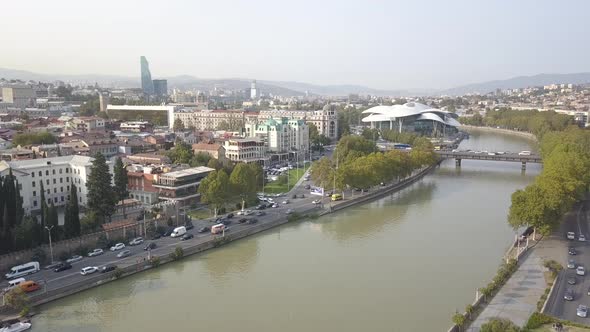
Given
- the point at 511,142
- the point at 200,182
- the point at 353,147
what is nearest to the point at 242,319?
the point at 200,182

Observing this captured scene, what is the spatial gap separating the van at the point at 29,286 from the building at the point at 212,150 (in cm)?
923

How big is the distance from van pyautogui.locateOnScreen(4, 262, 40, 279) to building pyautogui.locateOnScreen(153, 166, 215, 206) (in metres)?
3.94

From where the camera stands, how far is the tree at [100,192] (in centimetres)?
945

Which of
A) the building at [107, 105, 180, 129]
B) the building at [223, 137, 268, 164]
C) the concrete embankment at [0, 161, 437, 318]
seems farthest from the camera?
the building at [107, 105, 180, 129]

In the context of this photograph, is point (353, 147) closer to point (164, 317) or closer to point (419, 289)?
point (419, 289)

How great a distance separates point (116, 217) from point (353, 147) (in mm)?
11029

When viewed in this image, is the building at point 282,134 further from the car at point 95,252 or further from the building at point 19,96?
A: the building at point 19,96

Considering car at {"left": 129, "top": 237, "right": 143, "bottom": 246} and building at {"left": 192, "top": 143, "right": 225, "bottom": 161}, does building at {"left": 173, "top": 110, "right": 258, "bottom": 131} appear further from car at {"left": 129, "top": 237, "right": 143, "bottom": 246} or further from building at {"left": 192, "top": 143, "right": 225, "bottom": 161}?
car at {"left": 129, "top": 237, "right": 143, "bottom": 246}

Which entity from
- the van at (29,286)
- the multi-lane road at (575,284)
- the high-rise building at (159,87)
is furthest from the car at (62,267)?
the high-rise building at (159,87)

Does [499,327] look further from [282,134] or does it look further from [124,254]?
[282,134]

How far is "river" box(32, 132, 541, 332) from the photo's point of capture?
20.9 feet

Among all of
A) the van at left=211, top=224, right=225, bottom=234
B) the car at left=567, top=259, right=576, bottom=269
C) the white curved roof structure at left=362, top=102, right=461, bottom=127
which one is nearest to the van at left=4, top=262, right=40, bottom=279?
the van at left=211, top=224, right=225, bottom=234

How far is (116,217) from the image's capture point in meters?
10.1

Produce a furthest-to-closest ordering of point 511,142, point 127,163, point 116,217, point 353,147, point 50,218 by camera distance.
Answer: point 511,142
point 353,147
point 127,163
point 116,217
point 50,218
